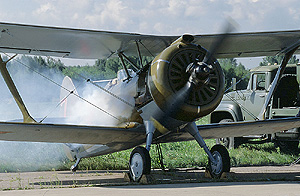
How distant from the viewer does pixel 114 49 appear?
9.49 meters

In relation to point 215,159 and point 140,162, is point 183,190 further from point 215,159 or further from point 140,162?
point 215,159

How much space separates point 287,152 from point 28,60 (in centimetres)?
2439

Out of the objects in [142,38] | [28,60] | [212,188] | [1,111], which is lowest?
[212,188]

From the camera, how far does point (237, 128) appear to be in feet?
29.7

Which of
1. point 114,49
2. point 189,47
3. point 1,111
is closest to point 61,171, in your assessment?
point 114,49

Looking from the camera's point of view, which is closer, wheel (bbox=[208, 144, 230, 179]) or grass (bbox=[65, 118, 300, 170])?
wheel (bbox=[208, 144, 230, 179])

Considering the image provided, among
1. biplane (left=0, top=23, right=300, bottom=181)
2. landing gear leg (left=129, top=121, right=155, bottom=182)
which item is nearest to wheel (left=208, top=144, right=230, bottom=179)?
biplane (left=0, top=23, right=300, bottom=181)

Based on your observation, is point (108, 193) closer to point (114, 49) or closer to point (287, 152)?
point (114, 49)

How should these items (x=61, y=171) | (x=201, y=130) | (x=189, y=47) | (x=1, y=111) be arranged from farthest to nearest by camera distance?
(x=1, y=111), (x=61, y=171), (x=201, y=130), (x=189, y=47)

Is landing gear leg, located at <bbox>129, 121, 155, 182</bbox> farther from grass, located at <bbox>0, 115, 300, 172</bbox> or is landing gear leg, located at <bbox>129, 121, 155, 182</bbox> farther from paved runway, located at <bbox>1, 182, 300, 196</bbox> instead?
grass, located at <bbox>0, 115, 300, 172</bbox>

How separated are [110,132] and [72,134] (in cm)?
68

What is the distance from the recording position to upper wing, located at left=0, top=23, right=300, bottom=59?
838 centimetres

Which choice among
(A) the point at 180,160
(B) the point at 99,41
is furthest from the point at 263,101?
(B) the point at 99,41

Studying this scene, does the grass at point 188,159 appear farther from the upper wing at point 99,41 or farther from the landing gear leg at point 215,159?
the upper wing at point 99,41
